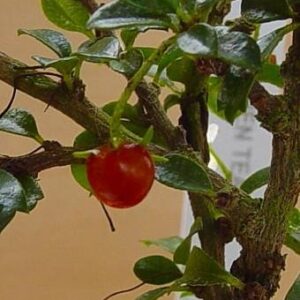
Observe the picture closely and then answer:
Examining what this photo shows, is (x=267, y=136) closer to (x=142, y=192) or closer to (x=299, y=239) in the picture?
(x=299, y=239)

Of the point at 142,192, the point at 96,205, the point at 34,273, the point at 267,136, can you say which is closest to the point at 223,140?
the point at 267,136

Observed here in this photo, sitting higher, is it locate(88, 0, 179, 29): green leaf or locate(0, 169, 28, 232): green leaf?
locate(88, 0, 179, 29): green leaf

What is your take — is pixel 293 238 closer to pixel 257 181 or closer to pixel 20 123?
pixel 257 181

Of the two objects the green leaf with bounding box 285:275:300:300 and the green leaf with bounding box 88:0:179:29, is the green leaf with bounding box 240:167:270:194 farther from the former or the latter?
the green leaf with bounding box 88:0:179:29

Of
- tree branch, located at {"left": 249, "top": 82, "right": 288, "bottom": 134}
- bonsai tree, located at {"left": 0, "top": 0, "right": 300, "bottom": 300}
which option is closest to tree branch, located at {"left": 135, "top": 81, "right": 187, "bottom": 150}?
bonsai tree, located at {"left": 0, "top": 0, "right": 300, "bottom": 300}

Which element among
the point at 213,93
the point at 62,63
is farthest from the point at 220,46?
the point at 213,93

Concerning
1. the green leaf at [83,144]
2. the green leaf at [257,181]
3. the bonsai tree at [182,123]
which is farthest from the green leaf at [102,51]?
the green leaf at [257,181]

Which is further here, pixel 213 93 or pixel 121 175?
pixel 213 93
